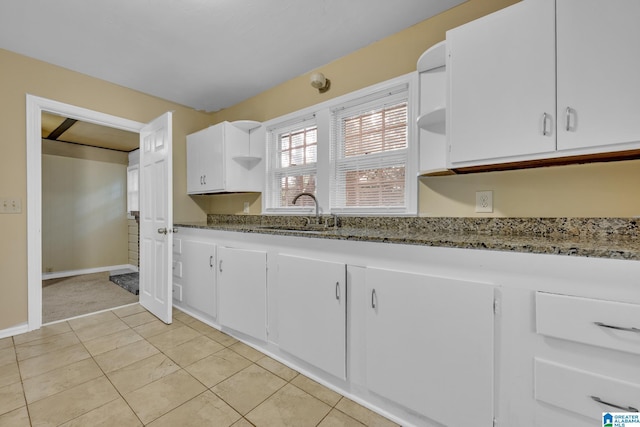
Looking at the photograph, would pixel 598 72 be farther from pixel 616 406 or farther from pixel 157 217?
pixel 157 217

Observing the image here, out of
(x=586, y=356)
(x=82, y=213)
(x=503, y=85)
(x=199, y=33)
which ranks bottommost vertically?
(x=586, y=356)

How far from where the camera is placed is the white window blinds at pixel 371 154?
214 cm

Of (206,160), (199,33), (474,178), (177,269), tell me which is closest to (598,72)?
(474,178)

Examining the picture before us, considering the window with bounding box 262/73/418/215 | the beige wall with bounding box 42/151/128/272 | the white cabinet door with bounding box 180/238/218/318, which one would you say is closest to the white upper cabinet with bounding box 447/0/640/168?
the window with bounding box 262/73/418/215

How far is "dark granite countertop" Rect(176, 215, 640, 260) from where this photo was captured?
1021 mm

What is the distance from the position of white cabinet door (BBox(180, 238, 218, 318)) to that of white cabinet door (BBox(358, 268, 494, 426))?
1.58 m

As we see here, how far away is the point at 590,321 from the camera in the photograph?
94cm

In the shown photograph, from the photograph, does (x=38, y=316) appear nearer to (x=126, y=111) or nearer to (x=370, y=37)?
(x=126, y=111)

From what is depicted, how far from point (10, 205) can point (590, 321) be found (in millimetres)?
3932

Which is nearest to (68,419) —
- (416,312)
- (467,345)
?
(416,312)

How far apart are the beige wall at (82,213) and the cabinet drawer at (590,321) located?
628 centimetres

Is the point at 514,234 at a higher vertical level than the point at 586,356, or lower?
higher

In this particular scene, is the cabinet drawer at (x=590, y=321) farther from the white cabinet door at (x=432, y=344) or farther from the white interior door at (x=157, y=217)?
the white interior door at (x=157, y=217)

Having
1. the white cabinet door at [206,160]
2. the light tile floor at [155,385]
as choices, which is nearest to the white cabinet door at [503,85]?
the light tile floor at [155,385]
